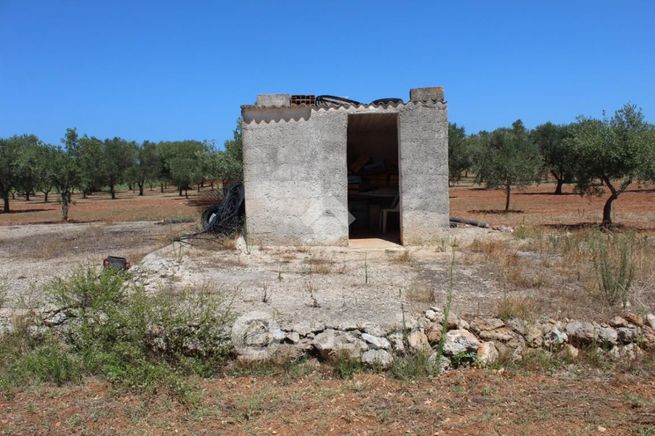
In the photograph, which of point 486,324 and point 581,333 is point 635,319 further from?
point 486,324

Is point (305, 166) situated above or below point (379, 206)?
above

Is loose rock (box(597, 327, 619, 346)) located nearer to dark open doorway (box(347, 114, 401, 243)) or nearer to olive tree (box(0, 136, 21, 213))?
dark open doorway (box(347, 114, 401, 243))

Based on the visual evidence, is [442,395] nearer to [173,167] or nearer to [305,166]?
[305,166]

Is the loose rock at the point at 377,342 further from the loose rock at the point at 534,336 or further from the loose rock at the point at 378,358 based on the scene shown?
the loose rock at the point at 534,336

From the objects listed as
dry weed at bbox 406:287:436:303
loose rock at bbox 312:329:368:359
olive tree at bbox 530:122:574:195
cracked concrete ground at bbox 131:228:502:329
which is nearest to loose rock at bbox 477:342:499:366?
cracked concrete ground at bbox 131:228:502:329

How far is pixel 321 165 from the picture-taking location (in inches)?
407

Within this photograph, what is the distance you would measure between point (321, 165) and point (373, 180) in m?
4.29

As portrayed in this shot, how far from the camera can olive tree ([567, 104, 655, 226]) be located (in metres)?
14.9

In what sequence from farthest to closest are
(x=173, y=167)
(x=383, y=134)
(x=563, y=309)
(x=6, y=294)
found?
(x=173, y=167), (x=383, y=134), (x=6, y=294), (x=563, y=309)

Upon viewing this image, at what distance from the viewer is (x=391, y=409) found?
3.96 meters

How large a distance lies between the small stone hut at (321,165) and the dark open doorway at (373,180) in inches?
106

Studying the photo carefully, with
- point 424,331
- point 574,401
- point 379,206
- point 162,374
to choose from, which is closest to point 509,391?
point 574,401

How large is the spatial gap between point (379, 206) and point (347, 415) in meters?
10.4

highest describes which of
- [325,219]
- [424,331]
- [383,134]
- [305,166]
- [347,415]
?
[383,134]
